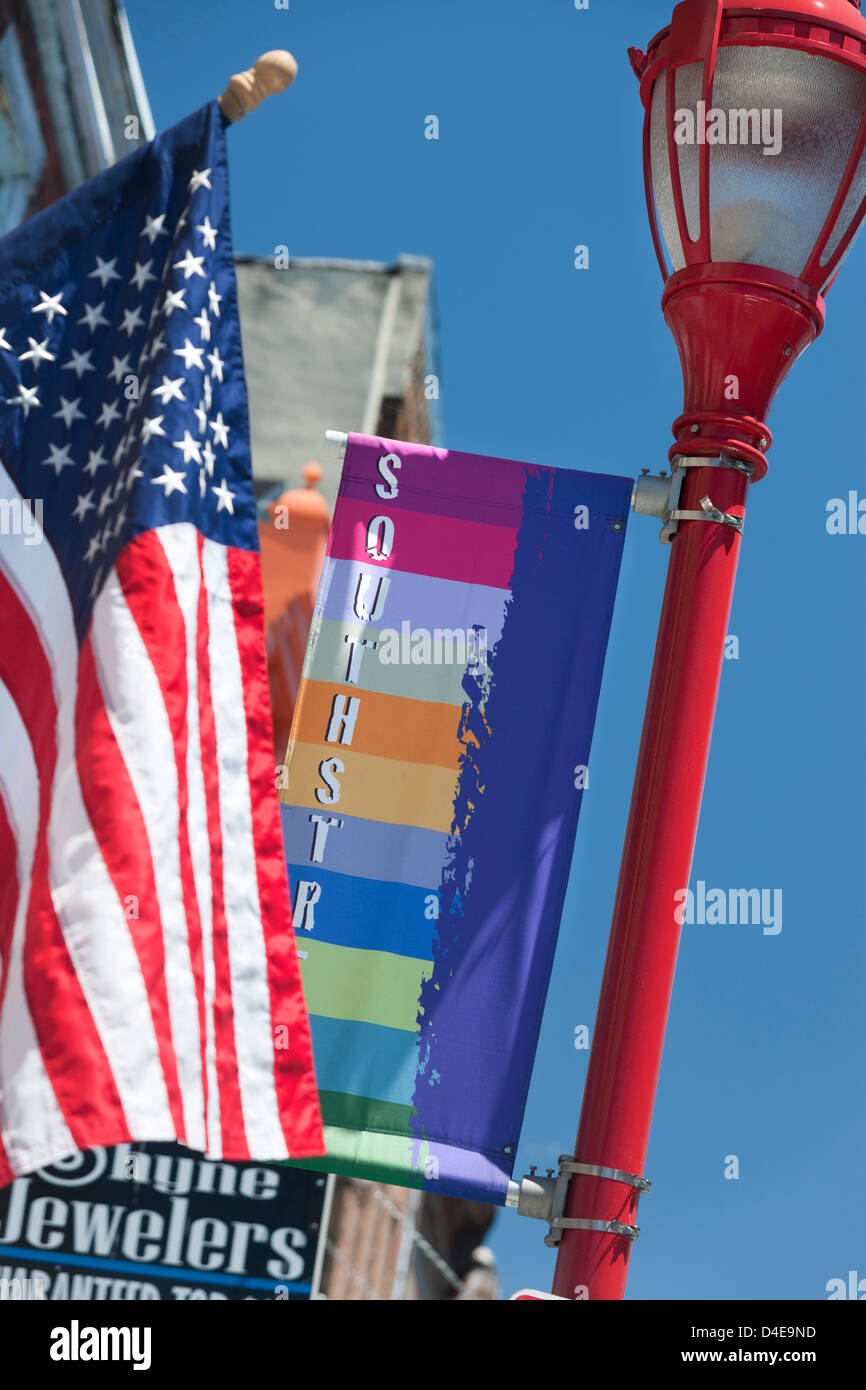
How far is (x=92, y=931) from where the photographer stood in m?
3.96

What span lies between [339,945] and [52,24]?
31.0 feet

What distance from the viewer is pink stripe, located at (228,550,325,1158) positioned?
4.30 meters

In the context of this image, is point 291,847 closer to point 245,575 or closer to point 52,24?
point 245,575

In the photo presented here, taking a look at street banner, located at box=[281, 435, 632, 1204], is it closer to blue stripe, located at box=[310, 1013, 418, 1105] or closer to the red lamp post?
blue stripe, located at box=[310, 1013, 418, 1105]

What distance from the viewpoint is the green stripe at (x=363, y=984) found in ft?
15.6

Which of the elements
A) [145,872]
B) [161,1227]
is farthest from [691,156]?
[161,1227]

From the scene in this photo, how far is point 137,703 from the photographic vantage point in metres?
4.21

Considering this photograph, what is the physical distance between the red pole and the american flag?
820 millimetres

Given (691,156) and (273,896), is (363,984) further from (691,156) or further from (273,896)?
(691,156)

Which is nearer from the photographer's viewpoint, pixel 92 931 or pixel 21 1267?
pixel 92 931

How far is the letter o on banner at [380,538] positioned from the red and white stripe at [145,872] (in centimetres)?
47

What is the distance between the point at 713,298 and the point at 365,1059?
8.83 feet

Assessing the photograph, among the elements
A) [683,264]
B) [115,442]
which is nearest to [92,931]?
[115,442]

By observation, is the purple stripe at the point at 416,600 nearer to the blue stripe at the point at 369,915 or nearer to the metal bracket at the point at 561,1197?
the blue stripe at the point at 369,915
